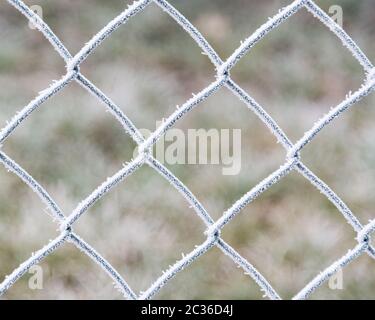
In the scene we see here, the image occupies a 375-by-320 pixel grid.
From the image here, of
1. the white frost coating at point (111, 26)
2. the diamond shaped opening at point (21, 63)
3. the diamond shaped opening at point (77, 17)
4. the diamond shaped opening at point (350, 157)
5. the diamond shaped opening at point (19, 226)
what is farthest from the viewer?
the diamond shaped opening at point (77, 17)

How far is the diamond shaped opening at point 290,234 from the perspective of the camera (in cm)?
133

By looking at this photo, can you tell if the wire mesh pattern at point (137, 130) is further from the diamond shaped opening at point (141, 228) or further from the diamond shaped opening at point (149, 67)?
the diamond shaped opening at point (149, 67)

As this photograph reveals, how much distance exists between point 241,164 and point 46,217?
1.40 feet

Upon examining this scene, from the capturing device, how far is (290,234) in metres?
1.40

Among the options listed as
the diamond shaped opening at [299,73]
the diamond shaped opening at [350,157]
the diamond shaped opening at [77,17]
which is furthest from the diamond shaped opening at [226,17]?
the diamond shaped opening at [350,157]

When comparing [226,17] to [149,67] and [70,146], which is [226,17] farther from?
[70,146]

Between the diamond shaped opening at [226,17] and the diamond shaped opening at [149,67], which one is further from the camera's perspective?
the diamond shaped opening at [226,17]

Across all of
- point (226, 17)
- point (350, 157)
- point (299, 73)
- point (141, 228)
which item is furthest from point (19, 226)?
point (226, 17)

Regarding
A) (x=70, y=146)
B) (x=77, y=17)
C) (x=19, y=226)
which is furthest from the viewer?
(x=77, y=17)

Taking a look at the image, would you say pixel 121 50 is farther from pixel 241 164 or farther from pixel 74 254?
pixel 74 254

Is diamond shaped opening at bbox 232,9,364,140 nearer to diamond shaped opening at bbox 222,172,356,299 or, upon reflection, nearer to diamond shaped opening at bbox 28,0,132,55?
diamond shaped opening at bbox 222,172,356,299

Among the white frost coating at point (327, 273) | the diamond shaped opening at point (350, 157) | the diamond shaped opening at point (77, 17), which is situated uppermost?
the diamond shaped opening at point (77, 17)

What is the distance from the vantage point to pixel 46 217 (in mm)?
1391
